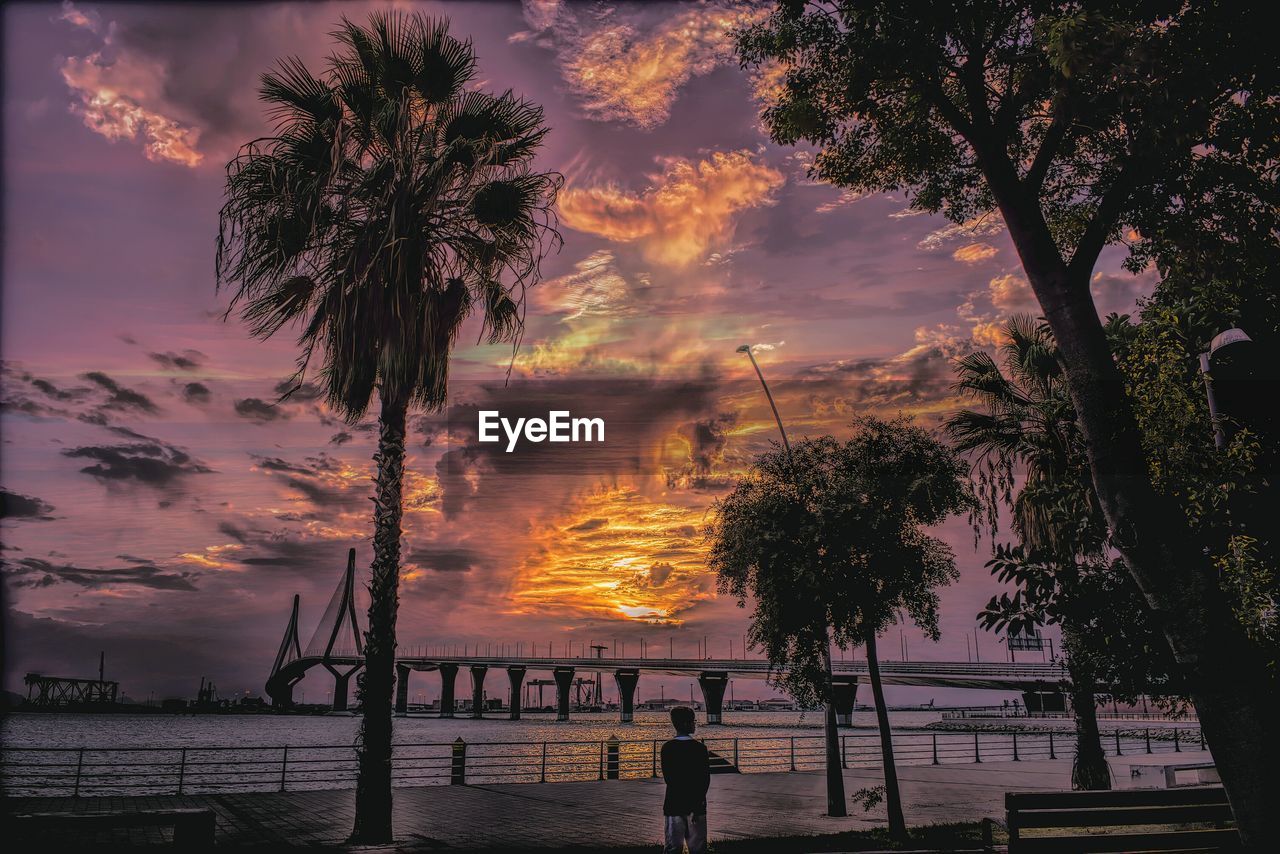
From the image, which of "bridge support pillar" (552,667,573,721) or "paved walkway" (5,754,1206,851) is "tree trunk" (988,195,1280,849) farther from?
"bridge support pillar" (552,667,573,721)

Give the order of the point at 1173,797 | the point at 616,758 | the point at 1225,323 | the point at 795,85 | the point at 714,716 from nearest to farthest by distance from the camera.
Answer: the point at 1173,797 < the point at 1225,323 < the point at 795,85 < the point at 616,758 < the point at 714,716

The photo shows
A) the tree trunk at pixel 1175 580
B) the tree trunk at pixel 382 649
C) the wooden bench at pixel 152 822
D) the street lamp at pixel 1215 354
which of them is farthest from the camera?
the tree trunk at pixel 382 649

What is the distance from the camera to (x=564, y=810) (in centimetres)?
1706

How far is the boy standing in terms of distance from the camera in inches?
332

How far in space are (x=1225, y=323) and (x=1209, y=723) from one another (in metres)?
5.25

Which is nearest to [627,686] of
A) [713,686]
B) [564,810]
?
[713,686]

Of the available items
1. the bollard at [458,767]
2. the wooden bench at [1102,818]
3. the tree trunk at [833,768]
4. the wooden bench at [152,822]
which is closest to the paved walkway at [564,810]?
the tree trunk at [833,768]

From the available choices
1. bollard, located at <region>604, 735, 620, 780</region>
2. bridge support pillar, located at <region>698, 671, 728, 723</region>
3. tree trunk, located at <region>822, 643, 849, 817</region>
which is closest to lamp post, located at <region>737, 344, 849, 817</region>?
tree trunk, located at <region>822, 643, 849, 817</region>

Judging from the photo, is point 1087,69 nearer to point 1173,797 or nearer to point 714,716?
point 1173,797

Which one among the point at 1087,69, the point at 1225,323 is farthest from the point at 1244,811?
the point at 1087,69

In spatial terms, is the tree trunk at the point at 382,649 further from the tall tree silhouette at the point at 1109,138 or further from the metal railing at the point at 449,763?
the tall tree silhouette at the point at 1109,138

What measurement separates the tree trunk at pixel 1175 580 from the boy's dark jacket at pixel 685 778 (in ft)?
14.9

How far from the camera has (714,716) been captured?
17050 centimetres

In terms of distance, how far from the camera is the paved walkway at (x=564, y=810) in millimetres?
13453
